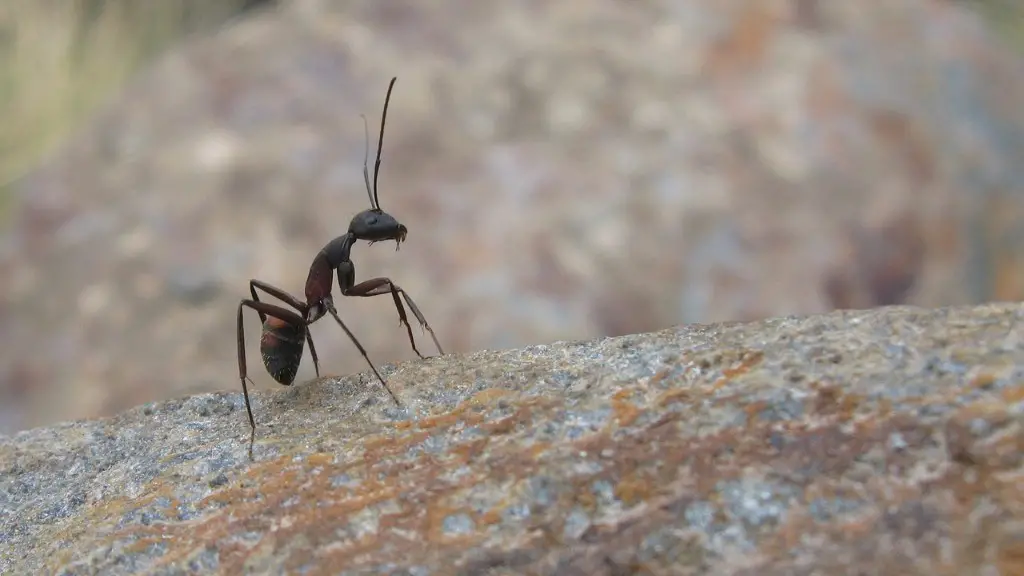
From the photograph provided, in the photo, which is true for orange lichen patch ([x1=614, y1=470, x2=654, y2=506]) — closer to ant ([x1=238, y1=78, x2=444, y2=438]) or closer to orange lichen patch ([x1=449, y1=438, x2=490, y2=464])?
orange lichen patch ([x1=449, y1=438, x2=490, y2=464])

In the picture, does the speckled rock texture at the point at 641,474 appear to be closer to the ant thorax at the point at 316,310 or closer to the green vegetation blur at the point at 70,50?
the ant thorax at the point at 316,310

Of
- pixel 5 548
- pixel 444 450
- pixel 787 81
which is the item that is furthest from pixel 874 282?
pixel 5 548

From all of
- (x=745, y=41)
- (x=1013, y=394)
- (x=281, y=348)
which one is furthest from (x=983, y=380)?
(x=745, y=41)

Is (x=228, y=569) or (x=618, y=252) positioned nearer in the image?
(x=228, y=569)

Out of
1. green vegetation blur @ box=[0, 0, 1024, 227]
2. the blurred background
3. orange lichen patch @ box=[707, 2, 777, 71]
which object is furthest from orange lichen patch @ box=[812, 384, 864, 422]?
green vegetation blur @ box=[0, 0, 1024, 227]

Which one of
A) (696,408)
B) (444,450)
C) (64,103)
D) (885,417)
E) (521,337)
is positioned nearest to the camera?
(885,417)

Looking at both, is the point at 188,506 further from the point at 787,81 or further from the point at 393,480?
the point at 787,81

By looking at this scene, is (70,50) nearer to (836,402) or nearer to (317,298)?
(317,298)

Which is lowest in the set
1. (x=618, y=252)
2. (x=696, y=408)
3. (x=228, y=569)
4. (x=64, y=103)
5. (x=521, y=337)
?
(x=228, y=569)
